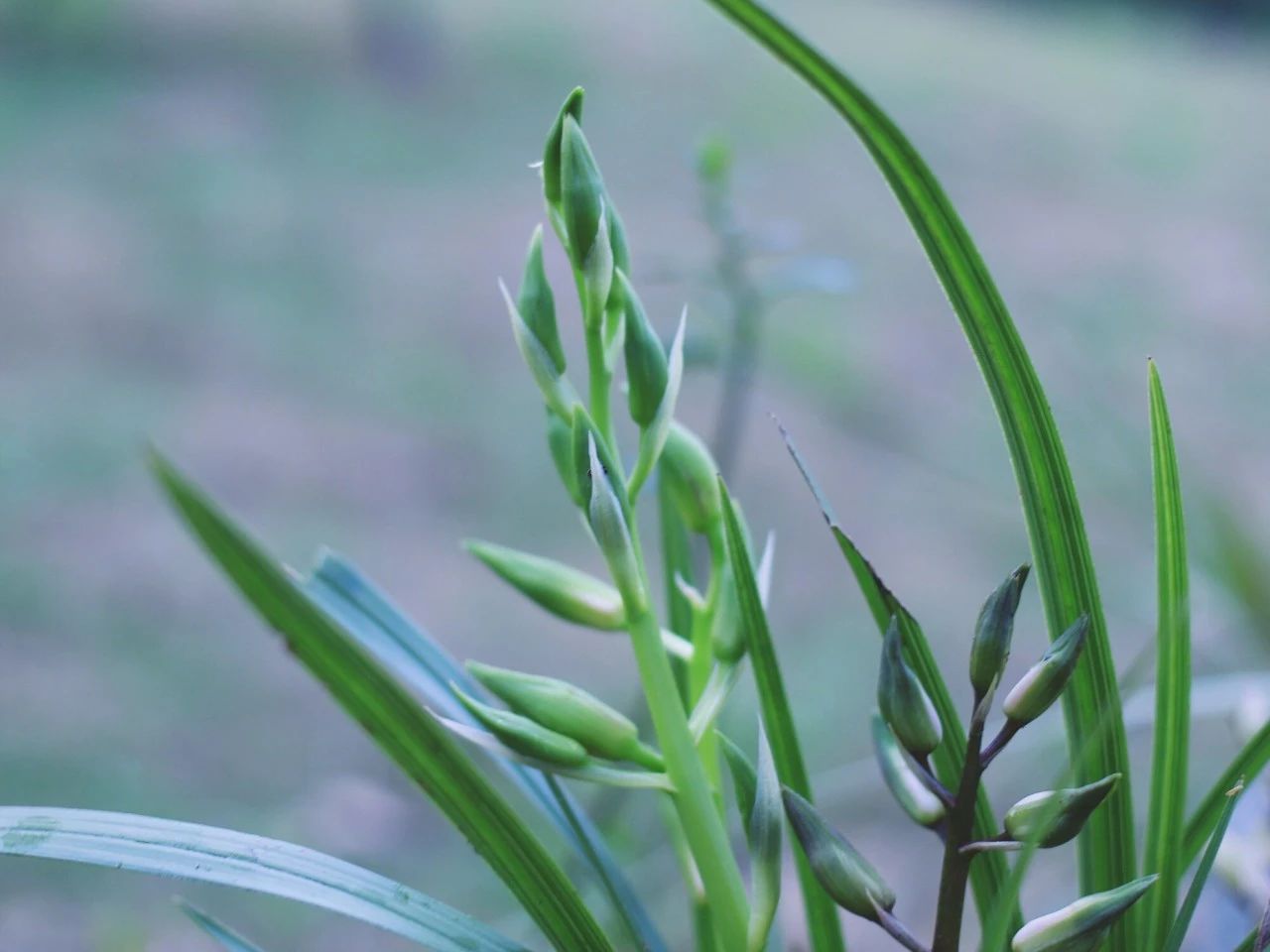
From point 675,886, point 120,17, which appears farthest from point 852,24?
point 675,886

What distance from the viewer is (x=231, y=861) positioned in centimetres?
22

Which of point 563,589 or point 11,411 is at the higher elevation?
point 11,411

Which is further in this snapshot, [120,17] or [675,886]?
[120,17]

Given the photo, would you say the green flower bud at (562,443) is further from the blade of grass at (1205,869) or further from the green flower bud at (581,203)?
the blade of grass at (1205,869)

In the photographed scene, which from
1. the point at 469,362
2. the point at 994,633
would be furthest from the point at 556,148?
the point at 469,362

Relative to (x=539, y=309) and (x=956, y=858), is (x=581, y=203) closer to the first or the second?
(x=539, y=309)

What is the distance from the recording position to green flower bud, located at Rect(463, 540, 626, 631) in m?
0.26

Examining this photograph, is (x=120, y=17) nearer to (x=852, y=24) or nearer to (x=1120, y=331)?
(x=852, y=24)

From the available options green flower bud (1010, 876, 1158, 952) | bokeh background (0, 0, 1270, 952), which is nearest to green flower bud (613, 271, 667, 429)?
green flower bud (1010, 876, 1158, 952)

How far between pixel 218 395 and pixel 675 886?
1.29 meters

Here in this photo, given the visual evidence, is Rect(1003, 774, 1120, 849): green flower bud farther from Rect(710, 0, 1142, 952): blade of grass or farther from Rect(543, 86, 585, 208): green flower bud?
Rect(543, 86, 585, 208): green flower bud

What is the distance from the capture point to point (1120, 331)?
1854 millimetres

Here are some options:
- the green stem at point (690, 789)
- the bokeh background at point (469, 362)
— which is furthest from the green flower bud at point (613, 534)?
the bokeh background at point (469, 362)

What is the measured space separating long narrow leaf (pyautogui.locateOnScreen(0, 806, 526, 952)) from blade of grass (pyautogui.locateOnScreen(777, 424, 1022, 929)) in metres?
0.10
